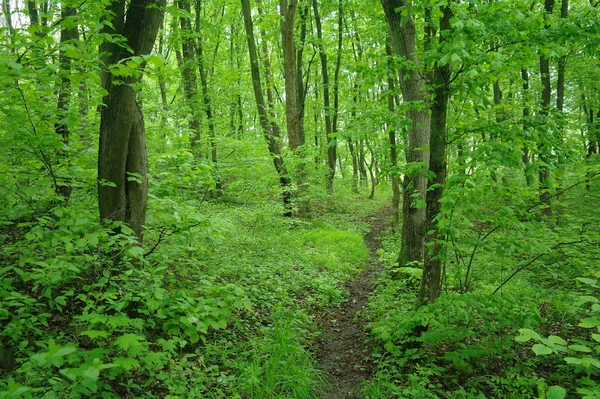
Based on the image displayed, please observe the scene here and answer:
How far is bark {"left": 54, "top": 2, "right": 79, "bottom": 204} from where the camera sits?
3.78m

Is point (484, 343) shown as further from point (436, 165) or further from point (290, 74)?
point (290, 74)

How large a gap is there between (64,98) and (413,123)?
17.1 ft

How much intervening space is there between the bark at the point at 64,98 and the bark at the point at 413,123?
15.7 feet

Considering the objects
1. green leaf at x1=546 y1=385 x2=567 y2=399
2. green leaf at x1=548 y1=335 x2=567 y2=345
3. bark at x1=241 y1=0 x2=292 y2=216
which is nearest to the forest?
green leaf at x1=546 y1=385 x2=567 y2=399

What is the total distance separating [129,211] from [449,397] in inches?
186

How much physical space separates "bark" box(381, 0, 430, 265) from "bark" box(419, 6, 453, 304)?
2.50ft

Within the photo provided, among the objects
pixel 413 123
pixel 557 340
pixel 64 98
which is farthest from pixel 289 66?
pixel 557 340

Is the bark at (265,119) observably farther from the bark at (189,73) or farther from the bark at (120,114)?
the bark at (120,114)

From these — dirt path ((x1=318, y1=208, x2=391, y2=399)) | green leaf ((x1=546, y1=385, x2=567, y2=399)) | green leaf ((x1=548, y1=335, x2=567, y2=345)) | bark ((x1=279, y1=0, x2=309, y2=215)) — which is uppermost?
bark ((x1=279, y1=0, x2=309, y2=215))

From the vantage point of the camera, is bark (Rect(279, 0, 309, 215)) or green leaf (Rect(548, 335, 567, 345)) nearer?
green leaf (Rect(548, 335, 567, 345))

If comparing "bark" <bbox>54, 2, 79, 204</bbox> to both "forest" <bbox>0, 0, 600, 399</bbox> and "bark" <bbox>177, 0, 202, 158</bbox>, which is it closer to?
"forest" <bbox>0, 0, 600, 399</bbox>

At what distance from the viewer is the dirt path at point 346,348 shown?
4.72m

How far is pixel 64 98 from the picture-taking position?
4973 millimetres

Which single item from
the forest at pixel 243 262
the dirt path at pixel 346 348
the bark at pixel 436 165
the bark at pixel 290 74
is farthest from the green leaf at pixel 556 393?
the bark at pixel 290 74
